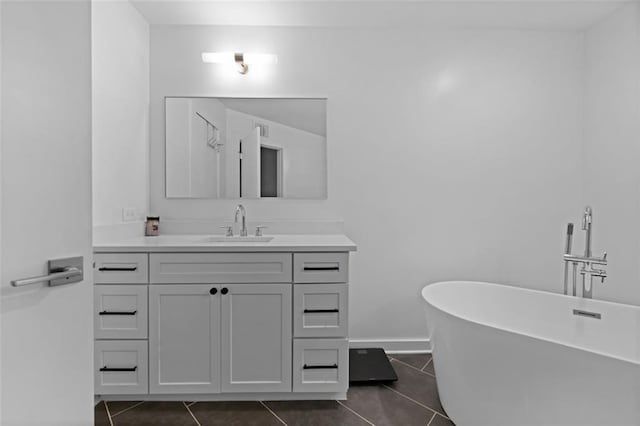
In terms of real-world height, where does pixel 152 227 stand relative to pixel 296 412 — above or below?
above

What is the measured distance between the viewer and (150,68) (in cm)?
278

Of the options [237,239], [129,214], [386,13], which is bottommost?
[237,239]

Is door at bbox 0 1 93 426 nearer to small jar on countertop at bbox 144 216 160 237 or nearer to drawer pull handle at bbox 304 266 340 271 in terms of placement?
drawer pull handle at bbox 304 266 340 271

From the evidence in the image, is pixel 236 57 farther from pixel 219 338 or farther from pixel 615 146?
pixel 615 146

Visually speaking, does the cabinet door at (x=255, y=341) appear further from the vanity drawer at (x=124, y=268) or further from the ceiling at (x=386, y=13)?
the ceiling at (x=386, y=13)

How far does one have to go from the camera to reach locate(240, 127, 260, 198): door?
109 inches

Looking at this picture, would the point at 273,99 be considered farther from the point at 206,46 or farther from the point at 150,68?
the point at 150,68

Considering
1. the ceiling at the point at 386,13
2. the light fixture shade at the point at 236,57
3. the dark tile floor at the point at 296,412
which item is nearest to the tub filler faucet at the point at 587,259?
the dark tile floor at the point at 296,412

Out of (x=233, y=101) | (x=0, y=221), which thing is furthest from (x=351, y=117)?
(x=0, y=221)

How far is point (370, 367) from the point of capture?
2.50 meters

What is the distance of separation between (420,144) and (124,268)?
7.03ft

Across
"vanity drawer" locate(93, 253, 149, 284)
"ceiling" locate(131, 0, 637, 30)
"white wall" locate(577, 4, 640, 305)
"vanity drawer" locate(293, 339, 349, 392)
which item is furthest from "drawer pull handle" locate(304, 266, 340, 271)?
"white wall" locate(577, 4, 640, 305)

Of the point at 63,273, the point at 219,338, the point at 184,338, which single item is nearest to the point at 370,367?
the point at 219,338

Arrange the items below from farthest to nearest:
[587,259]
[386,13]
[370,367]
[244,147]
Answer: [244,147] < [386,13] < [370,367] < [587,259]
